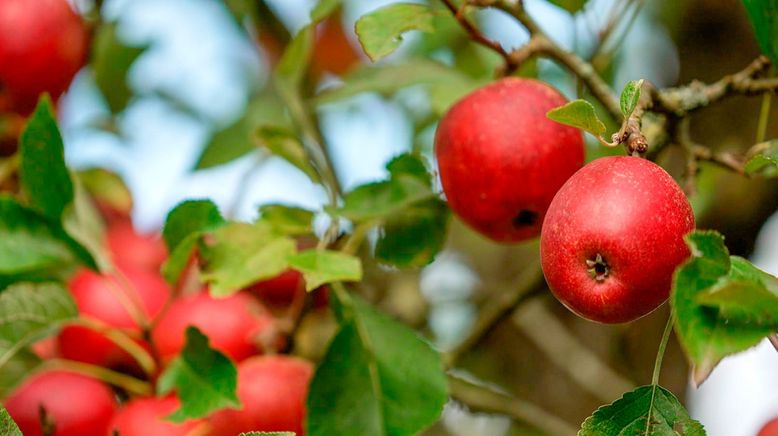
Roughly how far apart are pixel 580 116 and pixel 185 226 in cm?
40

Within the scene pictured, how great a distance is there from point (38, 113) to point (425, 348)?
40cm

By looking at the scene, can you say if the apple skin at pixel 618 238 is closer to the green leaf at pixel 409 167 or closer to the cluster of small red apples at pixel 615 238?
the cluster of small red apples at pixel 615 238

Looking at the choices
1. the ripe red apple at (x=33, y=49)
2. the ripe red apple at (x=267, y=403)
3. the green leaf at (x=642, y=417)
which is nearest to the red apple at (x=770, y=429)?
the green leaf at (x=642, y=417)

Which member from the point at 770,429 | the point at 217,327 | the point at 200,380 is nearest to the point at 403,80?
the point at 217,327

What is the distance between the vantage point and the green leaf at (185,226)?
2.85 ft

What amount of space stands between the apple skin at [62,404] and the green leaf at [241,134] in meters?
0.37

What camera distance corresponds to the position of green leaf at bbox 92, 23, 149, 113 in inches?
56.3

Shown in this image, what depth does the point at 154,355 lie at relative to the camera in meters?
1.05

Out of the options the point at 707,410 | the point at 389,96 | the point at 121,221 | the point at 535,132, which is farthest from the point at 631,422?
the point at 389,96

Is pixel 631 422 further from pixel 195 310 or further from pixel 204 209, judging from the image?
pixel 195 310

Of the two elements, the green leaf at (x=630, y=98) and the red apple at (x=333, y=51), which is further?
the red apple at (x=333, y=51)

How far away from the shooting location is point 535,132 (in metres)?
0.80

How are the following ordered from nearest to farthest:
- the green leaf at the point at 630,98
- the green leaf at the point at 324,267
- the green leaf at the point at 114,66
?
the green leaf at the point at 630,98 → the green leaf at the point at 324,267 → the green leaf at the point at 114,66

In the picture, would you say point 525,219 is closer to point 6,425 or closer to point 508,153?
point 508,153
